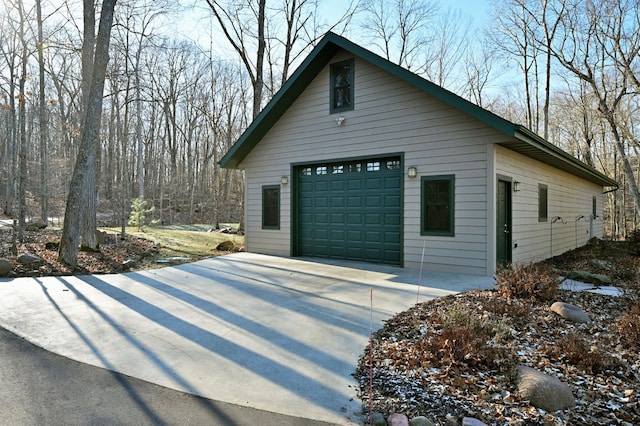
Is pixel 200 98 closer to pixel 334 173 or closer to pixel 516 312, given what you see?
pixel 334 173

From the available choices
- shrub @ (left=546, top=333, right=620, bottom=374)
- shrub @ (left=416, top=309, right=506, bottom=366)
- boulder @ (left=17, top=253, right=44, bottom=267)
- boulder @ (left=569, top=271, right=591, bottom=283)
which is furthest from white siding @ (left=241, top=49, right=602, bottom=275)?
boulder @ (left=17, top=253, right=44, bottom=267)

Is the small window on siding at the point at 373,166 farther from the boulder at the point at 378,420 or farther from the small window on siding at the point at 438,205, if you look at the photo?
the boulder at the point at 378,420

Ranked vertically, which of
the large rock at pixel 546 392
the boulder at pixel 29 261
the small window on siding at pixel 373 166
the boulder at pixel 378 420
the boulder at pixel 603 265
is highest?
the small window on siding at pixel 373 166

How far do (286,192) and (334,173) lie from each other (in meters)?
1.50

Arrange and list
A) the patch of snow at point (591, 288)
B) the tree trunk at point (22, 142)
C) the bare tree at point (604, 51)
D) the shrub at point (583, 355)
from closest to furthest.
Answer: the shrub at point (583, 355)
the patch of snow at point (591, 288)
the tree trunk at point (22, 142)
the bare tree at point (604, 51)

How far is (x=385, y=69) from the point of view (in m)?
7.94

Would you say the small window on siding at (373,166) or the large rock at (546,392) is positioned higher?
the small window on siding at (373,166)

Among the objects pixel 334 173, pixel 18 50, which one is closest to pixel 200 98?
pixel 18 50

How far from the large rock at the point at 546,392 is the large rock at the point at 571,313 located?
1.89 meters

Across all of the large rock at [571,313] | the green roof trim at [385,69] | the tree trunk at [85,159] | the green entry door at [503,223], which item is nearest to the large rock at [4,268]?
the tree trunk at [85,159]

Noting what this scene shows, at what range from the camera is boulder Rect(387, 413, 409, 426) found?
2432 mm

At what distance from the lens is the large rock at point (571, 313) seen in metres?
4.38

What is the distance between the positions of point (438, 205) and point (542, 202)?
4.19m

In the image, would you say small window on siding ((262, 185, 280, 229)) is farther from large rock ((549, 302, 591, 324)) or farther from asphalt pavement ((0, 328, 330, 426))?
asphalt pavement ((0, 328, 330, 426))
